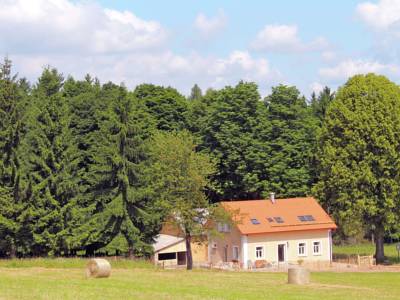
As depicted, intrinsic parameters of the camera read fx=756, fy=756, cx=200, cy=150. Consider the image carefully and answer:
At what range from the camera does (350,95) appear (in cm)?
6562

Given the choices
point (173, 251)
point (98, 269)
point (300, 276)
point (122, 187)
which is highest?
point (122, 187)

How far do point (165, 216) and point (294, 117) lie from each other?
2777 centimetres

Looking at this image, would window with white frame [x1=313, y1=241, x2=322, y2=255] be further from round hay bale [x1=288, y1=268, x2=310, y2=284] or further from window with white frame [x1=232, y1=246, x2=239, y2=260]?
round hay bale [x1=288, y1=268, x2=310, y2=284]

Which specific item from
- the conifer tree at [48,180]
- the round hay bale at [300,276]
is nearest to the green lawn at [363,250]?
the conifer tree at [48,180]

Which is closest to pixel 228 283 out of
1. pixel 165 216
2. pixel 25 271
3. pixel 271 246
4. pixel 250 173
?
pixel 25 271

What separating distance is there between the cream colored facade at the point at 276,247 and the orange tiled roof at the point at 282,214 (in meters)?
0.55

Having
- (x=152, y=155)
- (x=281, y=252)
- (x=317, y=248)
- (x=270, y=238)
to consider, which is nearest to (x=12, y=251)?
(x=152, y=155)

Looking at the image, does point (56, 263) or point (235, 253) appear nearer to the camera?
point (56, 263)

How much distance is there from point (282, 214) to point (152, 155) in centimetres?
1480

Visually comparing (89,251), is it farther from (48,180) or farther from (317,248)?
(317,248)

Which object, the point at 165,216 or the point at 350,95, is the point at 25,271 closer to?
the point at 165,216

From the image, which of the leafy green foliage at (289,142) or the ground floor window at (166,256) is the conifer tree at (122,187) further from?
the leafy green foliage at (289,142)

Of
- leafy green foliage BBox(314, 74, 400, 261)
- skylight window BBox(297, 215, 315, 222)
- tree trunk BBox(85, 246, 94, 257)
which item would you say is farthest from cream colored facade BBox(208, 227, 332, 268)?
tree trunk BBox(85, 246, 94, 257)

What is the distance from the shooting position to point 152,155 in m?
58.1
